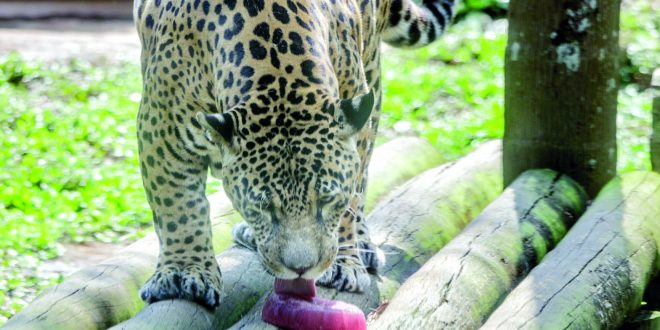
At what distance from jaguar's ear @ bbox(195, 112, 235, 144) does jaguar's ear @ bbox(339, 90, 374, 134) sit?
578mm

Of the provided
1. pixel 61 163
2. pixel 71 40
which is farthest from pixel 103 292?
pixel 71 40

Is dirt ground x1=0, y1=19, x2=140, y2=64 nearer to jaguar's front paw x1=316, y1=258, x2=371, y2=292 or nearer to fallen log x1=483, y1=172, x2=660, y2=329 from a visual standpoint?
fallen log x1=483, y1=172, x2=660, y2=329

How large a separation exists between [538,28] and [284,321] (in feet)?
11.9

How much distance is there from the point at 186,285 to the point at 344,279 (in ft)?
2.96

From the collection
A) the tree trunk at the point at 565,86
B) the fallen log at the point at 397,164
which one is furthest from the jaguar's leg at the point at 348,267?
the tree trunk at the point at 565,86

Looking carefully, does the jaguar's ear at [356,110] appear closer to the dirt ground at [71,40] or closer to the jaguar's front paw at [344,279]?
the jaguar's front paw at [344,279]

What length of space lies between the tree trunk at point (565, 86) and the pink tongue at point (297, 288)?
3168 millimetres

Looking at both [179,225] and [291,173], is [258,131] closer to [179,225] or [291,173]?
[291,173]

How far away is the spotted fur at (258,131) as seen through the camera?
16.7ft

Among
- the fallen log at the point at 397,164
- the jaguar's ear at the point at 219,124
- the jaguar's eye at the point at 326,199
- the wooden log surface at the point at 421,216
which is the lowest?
the fallen log at the point at 397,164

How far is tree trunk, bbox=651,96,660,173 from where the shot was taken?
7504mm

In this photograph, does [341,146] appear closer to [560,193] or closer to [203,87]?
[203,87]

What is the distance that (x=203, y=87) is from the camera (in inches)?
222

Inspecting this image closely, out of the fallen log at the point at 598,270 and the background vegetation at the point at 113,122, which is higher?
the fallen log at the point at 598,270
